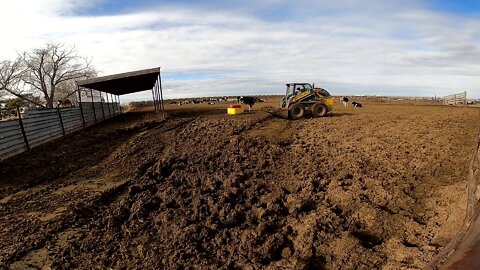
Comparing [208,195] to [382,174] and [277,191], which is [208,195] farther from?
[382,174]

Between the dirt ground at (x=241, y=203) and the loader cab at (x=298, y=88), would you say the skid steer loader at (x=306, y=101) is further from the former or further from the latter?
the dirt ground at (x=241, y=203)

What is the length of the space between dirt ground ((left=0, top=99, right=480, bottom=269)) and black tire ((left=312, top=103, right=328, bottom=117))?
573 cm

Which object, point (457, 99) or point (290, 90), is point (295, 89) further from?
point (457, 99)

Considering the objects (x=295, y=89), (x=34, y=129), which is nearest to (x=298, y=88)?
(x=295, y=89)

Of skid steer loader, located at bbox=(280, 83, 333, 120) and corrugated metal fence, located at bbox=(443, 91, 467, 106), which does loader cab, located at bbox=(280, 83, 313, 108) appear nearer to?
skid steer loader, located at bbox=(280, 83, 333, 120)

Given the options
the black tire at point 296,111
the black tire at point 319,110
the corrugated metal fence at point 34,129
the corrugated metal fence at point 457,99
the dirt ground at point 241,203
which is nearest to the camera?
the dirt ground at point 241,203

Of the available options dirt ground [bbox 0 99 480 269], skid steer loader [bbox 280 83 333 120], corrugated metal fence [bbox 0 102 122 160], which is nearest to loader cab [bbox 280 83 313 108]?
skid steer loader [bbox 280 83 333 120]

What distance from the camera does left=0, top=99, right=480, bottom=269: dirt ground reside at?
5371 mm

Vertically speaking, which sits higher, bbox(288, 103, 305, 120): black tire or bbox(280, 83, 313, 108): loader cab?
bbox(280, 83, 313, 108): loader cab

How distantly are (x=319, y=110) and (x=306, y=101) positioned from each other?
0.82m

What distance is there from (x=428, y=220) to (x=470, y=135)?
20.1 ft

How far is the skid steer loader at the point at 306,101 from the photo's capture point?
682 inches

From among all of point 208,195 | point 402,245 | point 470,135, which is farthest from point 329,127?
point 402,245

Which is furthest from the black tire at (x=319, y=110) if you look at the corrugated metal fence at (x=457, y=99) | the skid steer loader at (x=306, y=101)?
the corrugated metal fence at (x=457, y=99)
